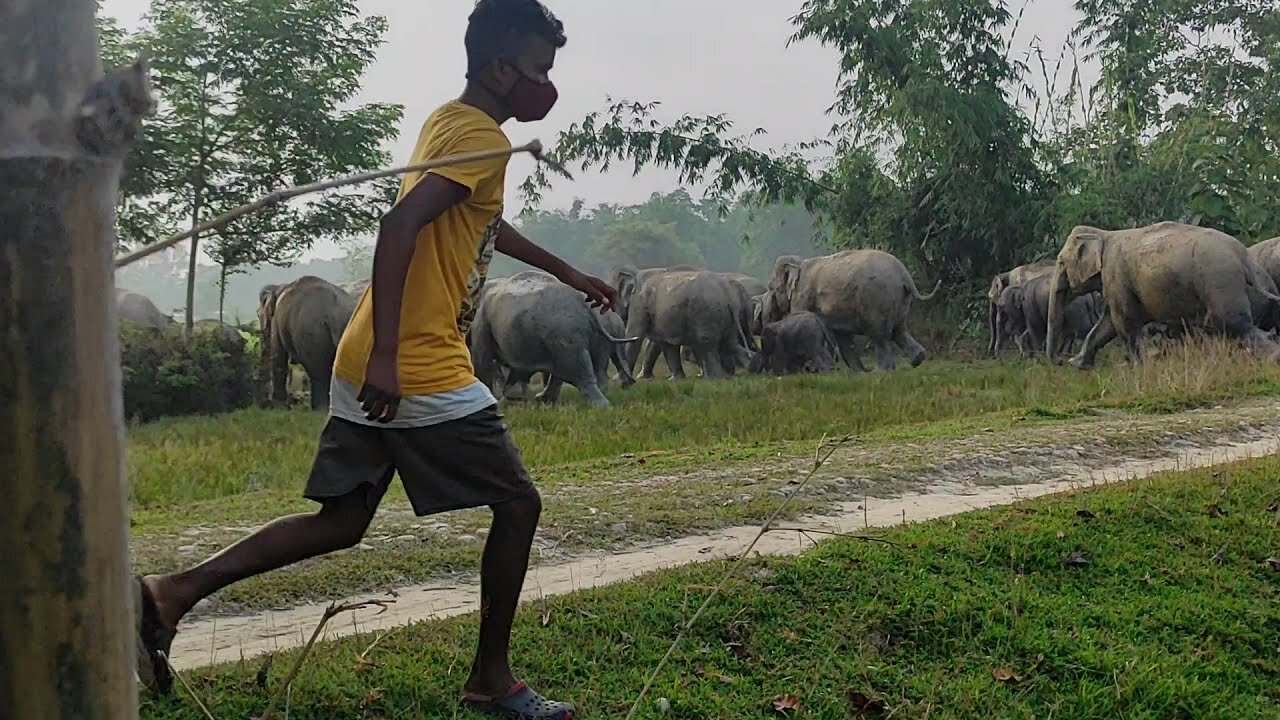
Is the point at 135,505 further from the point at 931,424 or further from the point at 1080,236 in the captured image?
the point at 1080,236

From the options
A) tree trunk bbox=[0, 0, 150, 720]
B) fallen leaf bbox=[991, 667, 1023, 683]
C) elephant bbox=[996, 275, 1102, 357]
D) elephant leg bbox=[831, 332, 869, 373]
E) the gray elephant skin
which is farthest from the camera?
elephant leg bbox=[831, 332, 869, 373]

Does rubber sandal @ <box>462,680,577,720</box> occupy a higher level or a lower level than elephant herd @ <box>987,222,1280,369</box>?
lower

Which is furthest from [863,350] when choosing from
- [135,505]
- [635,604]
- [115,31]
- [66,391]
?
[66,391]

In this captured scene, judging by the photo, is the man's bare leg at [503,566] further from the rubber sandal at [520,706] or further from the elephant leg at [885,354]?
the elephant leg at [885,354]

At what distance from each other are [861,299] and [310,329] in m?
9.84

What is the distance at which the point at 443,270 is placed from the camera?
3.25 meters

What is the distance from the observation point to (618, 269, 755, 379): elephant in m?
20.6

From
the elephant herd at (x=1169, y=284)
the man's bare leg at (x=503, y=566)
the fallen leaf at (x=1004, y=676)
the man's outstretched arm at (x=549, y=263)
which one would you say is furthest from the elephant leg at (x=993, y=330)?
the man's bare leg at (x=503, y=566)

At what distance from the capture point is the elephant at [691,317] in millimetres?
20625

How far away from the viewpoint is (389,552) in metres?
5.74

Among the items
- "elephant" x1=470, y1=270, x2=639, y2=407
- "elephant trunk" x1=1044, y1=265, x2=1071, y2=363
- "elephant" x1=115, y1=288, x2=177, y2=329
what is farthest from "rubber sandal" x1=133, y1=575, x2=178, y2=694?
"elephant" x1=115, y1=288, x2=177, y2=329

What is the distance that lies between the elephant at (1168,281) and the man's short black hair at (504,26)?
13.3 metres

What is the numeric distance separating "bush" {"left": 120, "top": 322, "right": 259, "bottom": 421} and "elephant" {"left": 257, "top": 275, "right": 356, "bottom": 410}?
0.46m

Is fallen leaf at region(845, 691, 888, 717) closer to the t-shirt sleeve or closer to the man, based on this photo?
the man
